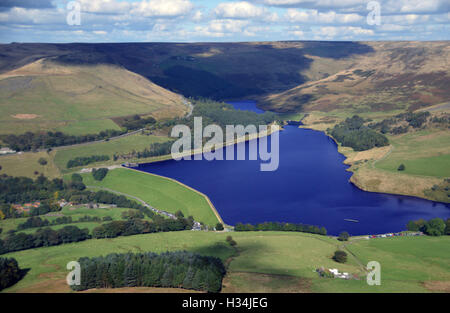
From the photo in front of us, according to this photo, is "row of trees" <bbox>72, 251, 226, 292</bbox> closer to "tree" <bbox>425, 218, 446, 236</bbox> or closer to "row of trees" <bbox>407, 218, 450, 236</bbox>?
"tree" <bbox>425, 218, 446, 236</bbox>

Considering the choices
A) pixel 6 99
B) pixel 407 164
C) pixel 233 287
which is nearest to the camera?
pixel 233 287

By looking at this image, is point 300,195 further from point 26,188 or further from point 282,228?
point 26,188

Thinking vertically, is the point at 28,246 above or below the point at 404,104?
below

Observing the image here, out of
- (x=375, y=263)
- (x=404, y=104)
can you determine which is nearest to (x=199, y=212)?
(x=375, y=263)

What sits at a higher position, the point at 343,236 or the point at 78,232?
the point at 78,232

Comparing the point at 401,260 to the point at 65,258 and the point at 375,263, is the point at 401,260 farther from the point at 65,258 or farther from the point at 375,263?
the point at 65,258

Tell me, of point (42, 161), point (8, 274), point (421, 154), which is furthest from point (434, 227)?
point (42, 161)
